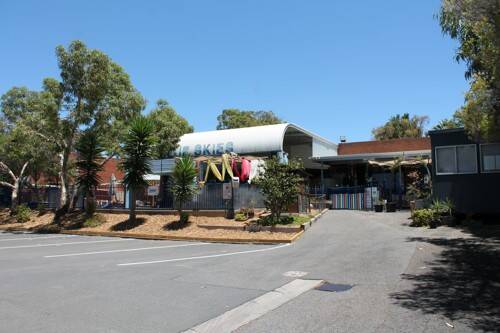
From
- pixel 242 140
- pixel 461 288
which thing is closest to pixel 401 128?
pixel 242 140

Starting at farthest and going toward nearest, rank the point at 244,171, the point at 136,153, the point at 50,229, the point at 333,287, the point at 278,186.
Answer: the point at 50,229 < the point at 244,171 < the point at 136,153 < the point at 278,186 < the point at 333,287

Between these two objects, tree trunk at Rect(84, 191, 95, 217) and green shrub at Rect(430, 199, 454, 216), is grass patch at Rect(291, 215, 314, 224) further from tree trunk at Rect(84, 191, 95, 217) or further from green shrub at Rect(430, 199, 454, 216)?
tree trunk at Rect(84, 191, 95, 217)

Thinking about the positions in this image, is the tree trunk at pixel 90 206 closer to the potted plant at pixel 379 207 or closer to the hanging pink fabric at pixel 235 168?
the hanging pink fabric at pixel 235 168

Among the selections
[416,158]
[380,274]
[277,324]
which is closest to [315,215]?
[416,158]

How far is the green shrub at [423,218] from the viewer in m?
17.8

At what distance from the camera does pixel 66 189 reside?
89.5 ft

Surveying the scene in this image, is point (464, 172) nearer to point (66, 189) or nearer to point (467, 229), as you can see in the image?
point (467, 229)

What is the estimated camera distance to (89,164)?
24.9 m

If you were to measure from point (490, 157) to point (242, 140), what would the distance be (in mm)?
15175

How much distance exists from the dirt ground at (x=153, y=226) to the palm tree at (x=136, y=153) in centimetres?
89

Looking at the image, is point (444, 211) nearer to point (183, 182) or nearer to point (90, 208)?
point (183, 182)

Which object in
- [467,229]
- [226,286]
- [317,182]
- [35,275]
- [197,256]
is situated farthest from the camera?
[317,182]

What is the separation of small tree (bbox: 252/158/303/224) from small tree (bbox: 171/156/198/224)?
3.51 m

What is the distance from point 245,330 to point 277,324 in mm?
508
